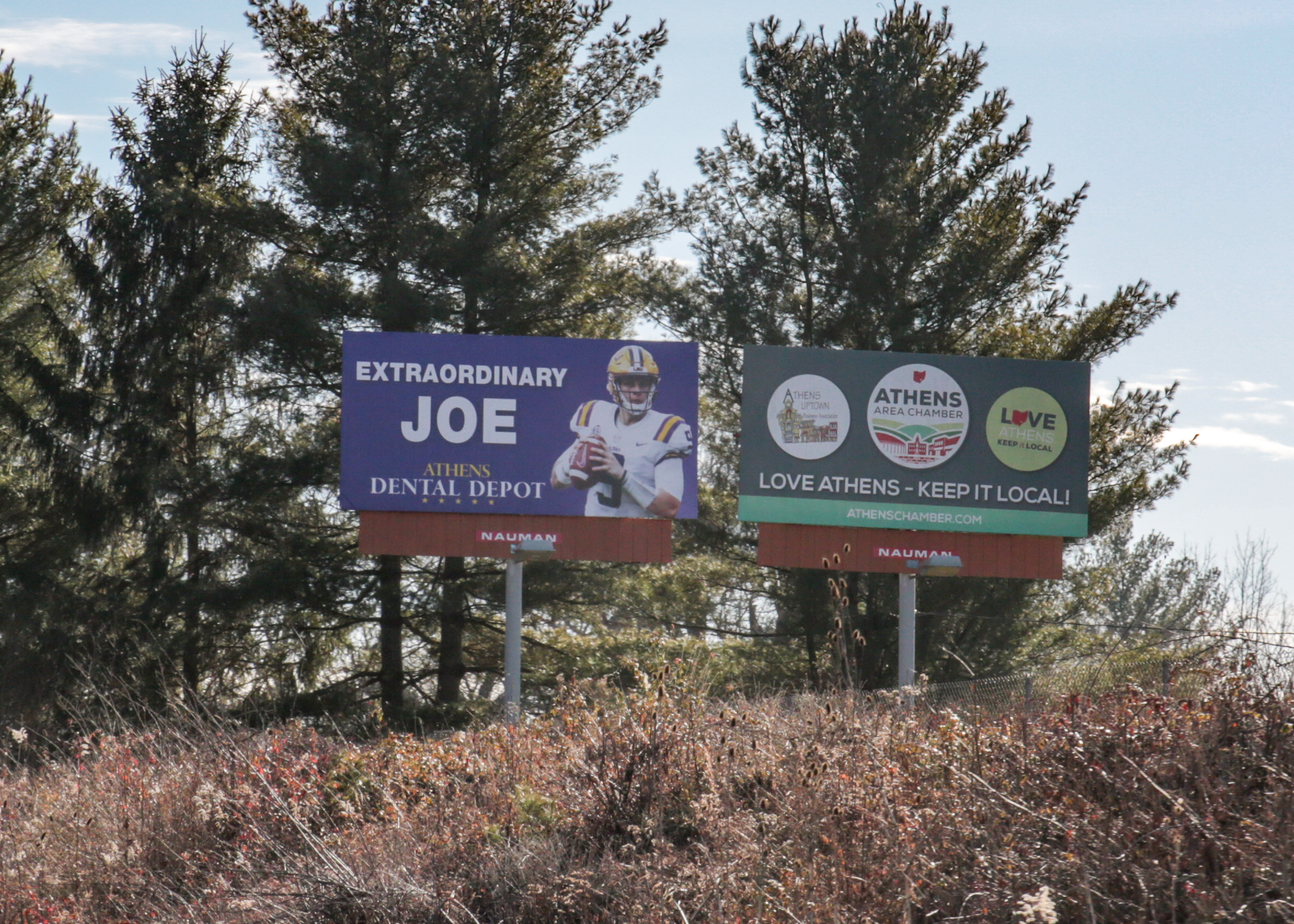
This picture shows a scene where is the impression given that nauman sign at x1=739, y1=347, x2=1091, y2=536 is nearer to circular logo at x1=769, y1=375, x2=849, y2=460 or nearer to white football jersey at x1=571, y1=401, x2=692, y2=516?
circular logo at x1=769, y1=375, x2=849, y2=460

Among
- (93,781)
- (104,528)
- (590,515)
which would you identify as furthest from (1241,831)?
(104,528)

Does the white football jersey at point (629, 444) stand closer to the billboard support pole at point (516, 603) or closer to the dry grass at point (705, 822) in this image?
the billboard support pole at point (516, 603)

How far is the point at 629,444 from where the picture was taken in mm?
15984

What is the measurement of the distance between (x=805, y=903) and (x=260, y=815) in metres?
4.47

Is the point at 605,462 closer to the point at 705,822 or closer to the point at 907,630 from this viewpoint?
the point at 907,630

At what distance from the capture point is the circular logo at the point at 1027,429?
16.3m

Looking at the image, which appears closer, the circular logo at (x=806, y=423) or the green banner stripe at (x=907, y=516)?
the green banner stripe at (x=907, y=516)

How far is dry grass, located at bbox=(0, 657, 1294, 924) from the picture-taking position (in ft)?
16.6

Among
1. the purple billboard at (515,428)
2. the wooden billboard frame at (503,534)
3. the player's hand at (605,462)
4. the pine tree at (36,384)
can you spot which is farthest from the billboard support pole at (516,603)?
the pine tree at (36,384)

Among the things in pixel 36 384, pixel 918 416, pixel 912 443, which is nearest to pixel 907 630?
pixel 912 443

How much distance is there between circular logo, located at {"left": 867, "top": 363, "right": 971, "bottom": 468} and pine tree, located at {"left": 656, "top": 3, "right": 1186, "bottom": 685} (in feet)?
15.4

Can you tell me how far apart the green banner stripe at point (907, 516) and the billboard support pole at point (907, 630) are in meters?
0.80

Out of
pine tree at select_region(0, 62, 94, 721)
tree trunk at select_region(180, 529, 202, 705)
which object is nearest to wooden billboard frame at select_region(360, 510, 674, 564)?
tree trunk at select_region(180, 529, 202, 705)

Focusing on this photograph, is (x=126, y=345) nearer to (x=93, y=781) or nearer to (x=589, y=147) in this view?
(x=589, y=147)
